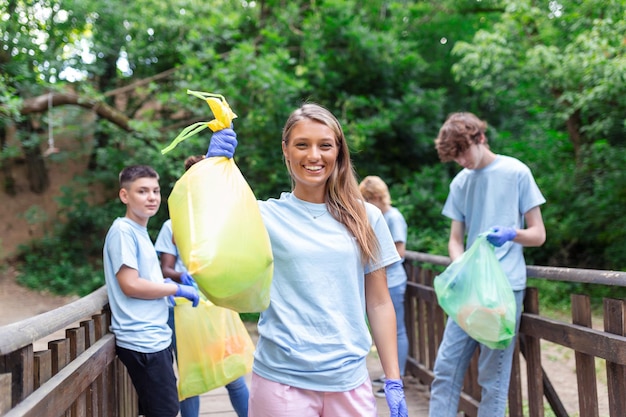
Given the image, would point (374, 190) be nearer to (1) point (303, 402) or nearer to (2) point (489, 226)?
(2) point (489, 226)

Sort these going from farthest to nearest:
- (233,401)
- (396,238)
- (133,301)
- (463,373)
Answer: (396,238) → (233,401) → (463,373) → (133,301)

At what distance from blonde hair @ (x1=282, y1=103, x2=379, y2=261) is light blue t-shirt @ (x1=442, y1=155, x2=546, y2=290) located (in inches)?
50.4

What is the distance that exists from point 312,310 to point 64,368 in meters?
0.84

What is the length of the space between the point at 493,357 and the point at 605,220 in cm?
674

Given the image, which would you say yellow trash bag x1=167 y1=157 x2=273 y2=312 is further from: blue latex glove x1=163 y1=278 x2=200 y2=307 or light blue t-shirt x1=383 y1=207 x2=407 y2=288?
light blue t-shirt x1=383 y1=207 x2=407 y2=288

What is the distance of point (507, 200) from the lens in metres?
2.77

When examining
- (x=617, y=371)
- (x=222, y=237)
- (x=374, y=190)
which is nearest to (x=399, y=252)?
(x=374, y=190)

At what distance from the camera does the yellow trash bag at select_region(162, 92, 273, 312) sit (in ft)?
4.22

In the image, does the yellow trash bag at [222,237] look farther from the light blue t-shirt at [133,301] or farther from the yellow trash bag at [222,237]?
the light blue t-shirt at [133,301]

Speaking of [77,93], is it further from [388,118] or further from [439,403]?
[439,403]

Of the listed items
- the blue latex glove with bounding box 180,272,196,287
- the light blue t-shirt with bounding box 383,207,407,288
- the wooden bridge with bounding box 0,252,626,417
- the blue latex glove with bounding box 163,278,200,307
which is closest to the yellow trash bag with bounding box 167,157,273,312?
the wooden bridge with bounding box 0,252,626,417

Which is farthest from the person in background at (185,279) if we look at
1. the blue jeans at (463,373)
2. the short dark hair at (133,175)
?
the blue jeans at (463,373)

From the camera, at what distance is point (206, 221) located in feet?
4.33

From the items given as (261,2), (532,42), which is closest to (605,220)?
(532,42)
